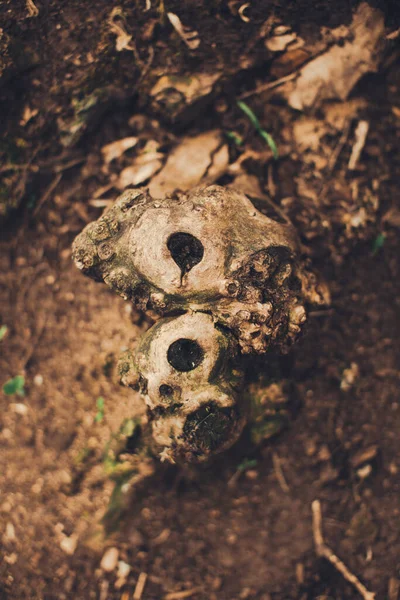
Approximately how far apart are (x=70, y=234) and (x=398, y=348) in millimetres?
1250

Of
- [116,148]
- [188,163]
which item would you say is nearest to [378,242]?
[188,163]

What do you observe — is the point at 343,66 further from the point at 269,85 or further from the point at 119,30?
the point at 119,30

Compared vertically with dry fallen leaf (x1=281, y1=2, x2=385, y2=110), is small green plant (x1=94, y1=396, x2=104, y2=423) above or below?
below

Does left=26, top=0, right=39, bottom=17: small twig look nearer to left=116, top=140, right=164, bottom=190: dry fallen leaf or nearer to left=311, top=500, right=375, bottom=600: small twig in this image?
left=116, top=140, right=164, bottom=190: dry fallen leaf

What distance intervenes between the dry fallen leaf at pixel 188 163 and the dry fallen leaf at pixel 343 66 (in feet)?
0.99

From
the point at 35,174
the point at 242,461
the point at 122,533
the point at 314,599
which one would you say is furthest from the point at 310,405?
the point at 35,174

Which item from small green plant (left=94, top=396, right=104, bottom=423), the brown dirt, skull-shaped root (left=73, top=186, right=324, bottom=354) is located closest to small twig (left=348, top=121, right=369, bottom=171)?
the brown dirt

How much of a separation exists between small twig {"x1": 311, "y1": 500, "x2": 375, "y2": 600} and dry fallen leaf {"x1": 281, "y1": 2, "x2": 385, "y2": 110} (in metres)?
1.42

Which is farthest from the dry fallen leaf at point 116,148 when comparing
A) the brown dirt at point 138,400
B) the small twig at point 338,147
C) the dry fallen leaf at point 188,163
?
the small twig at point 338,147

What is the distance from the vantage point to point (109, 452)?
1.78 meters

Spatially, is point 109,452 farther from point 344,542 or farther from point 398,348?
point 398,348

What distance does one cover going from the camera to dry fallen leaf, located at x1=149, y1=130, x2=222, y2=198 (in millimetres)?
1605

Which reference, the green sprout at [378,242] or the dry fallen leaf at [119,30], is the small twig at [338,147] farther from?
the dry fallen leaf at [119,30]

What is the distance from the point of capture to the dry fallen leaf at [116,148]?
1.70m
